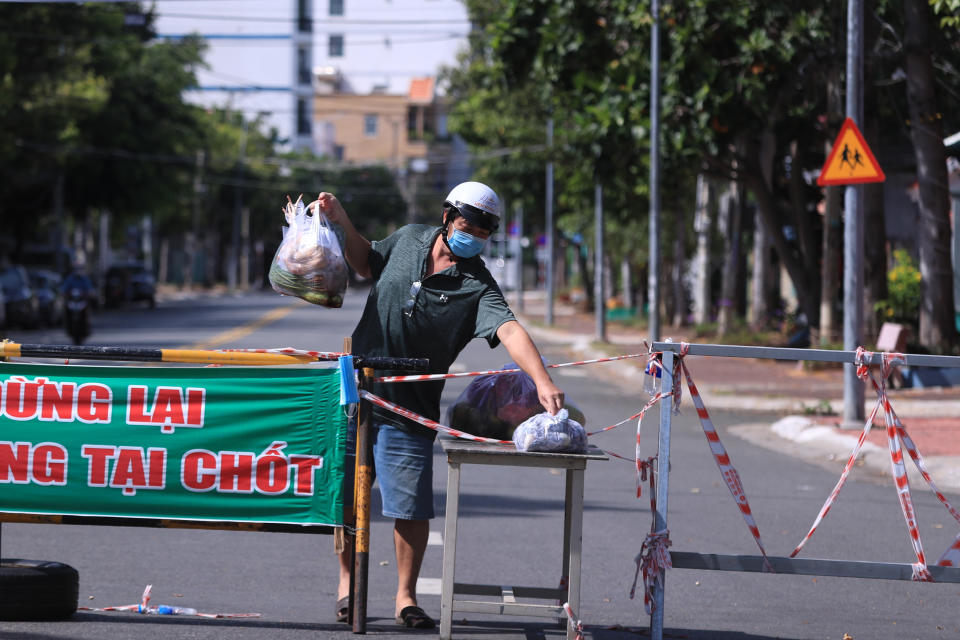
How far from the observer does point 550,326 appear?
40906 millimetres

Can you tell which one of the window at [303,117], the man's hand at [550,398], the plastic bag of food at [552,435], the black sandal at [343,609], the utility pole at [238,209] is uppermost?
the window at [303,117]

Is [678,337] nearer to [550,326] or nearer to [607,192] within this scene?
[607,192]

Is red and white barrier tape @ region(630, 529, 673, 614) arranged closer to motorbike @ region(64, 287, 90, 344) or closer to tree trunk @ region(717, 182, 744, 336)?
motorbike @ region(64, 287, 90, 344)

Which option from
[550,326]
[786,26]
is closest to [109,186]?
[550,326]

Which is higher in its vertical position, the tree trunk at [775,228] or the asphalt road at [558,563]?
the tree trunk at [775,228]

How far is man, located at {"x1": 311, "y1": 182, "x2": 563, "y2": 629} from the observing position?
5.70 m

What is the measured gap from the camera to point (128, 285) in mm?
53031

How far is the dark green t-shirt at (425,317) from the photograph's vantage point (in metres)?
5.77

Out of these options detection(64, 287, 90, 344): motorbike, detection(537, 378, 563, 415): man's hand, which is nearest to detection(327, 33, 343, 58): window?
detection(64, 287, 90, 344): motorbike

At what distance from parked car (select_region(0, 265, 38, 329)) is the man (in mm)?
29258

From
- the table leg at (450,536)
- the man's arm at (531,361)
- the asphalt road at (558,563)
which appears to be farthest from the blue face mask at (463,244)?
the asphalt road at (558,563)

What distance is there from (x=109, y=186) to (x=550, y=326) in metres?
17.8

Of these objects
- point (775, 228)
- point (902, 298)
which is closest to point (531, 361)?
point (902, 298)

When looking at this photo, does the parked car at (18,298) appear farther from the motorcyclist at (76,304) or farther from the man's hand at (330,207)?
the man's hand at (330,207)
